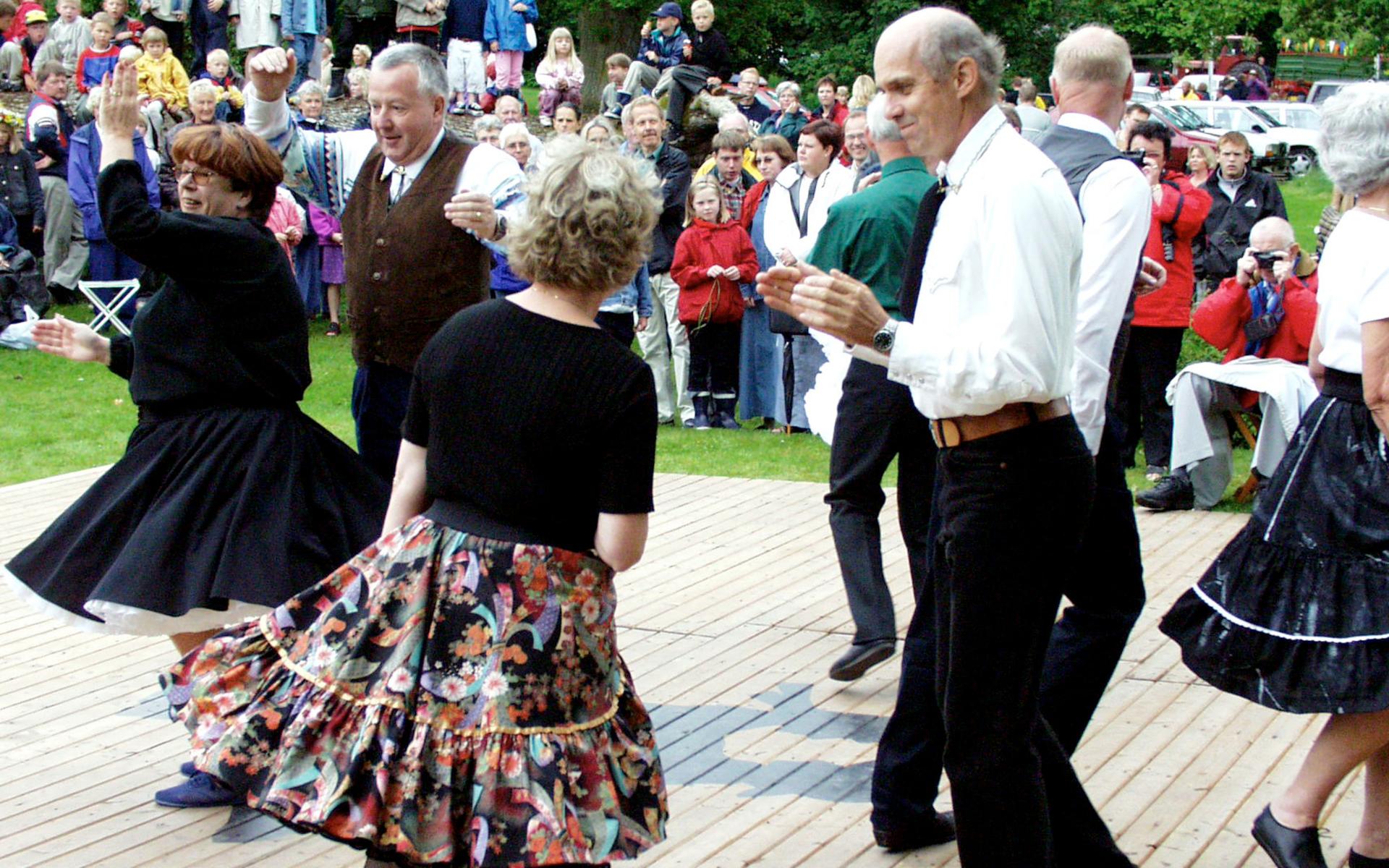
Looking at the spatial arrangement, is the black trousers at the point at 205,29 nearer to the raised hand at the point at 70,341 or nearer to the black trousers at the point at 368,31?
the black trousers at the point at 368,31

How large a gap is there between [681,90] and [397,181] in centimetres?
1022

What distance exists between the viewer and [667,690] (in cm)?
531

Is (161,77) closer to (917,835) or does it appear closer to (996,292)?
(917,835)

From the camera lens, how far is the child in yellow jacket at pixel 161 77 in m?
14.5

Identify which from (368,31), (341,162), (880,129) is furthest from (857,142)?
(368,31)

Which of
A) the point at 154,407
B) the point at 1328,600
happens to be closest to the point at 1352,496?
the point at 1328,600

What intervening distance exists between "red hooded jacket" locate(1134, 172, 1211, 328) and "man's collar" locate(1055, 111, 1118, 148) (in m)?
5.37

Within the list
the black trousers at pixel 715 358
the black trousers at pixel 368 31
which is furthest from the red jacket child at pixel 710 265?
the black trousers at pixel 368 31

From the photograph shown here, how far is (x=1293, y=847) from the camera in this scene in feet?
12.1

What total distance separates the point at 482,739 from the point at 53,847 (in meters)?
1.71

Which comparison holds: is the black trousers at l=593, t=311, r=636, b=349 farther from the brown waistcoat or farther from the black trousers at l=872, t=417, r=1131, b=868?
the black trousers at l=872, t=417, r=1131, b=868

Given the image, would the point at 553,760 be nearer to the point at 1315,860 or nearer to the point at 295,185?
the point at 1315,860

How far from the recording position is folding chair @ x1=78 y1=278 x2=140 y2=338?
12.9 metres

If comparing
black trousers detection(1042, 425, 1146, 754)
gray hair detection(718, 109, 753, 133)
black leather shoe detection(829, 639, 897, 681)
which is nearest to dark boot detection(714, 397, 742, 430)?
gray hair detection(718, 109, 753, 133)
